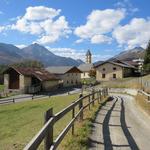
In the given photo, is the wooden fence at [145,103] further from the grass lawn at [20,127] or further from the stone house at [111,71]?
the stone house at [111,71]

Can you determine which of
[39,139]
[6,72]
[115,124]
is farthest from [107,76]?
[39,139]

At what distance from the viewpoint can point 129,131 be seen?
13.1 metres

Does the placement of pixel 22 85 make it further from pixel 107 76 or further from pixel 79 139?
pixel 79 139

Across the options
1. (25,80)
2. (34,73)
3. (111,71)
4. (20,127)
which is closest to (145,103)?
(20,127)

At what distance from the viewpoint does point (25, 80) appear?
230 ft

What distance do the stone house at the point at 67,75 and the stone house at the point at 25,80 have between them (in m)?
14.7

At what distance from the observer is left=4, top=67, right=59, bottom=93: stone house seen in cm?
6987

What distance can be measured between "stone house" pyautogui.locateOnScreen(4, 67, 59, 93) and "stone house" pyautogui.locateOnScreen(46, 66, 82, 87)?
1465 centimetres

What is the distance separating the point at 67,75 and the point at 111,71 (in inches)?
538

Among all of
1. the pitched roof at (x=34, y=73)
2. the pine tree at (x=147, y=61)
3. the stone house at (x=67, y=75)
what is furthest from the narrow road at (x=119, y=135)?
the stone house at (x=67, y=75)

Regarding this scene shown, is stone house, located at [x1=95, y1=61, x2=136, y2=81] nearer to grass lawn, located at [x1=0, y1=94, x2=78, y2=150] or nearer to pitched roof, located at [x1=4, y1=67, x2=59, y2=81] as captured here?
pitched roof, located at [x1=4, y1=67, x2=59, y2=81]

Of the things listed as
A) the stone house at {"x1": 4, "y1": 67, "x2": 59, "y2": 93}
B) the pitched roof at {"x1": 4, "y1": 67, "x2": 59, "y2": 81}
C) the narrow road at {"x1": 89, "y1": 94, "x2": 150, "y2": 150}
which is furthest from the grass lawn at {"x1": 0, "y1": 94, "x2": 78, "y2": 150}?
the pitched roof at {"x1": 4, "y1": 67, "x2": 59, "y2": 81}

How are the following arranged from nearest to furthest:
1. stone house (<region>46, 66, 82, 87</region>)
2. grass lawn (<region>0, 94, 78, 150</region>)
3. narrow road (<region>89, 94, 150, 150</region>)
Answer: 1. narrow road (<region>89, 94, 150, 150</region>)
2. grass lawn (<region>0, 94, 78, 150</region>)
3. stone house (<region>46, 66, 82, 87</region>)

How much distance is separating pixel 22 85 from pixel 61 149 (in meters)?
61.4
